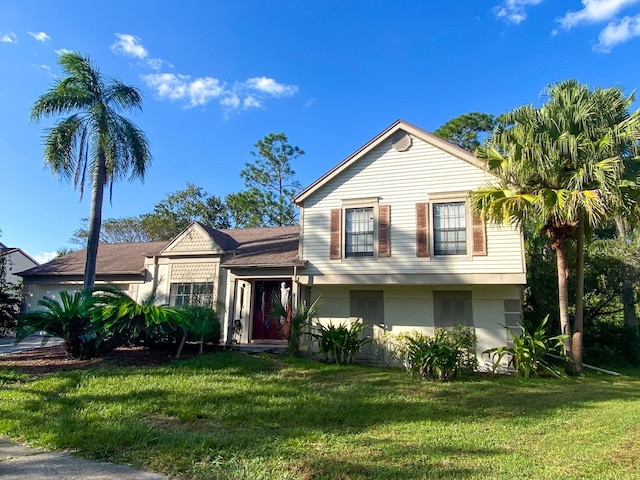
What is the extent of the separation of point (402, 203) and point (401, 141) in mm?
1923

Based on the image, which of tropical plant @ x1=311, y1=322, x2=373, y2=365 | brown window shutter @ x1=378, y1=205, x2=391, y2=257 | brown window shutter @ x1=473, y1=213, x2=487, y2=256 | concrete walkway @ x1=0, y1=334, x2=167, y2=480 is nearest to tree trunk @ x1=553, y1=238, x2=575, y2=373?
brown window shutter @ x1=473, y1=213, x2=487, y2=256

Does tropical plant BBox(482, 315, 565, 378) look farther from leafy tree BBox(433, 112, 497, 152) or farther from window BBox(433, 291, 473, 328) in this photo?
leafy tree BBox(433, 112, 497, 152)

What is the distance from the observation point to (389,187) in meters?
12.8

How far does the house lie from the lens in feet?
38.7

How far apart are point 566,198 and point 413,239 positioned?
395 centimetres

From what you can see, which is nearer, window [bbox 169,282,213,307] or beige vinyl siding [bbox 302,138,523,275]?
beige vinyl siding [bbox 302,138,523,275]

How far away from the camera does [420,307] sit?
1261cm

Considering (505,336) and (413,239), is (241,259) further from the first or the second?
(505,336)

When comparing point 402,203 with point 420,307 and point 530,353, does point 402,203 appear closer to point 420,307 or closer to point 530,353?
point 420,307

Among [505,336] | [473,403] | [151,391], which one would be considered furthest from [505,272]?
[151,391]

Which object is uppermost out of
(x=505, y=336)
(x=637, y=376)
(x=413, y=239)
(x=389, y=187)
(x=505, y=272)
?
(x=389, y=187)

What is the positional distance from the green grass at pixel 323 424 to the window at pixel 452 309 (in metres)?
2.85

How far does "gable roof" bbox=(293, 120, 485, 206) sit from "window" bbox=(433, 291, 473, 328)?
148 inches

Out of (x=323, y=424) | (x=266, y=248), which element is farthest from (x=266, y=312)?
(x=323, y=424)
